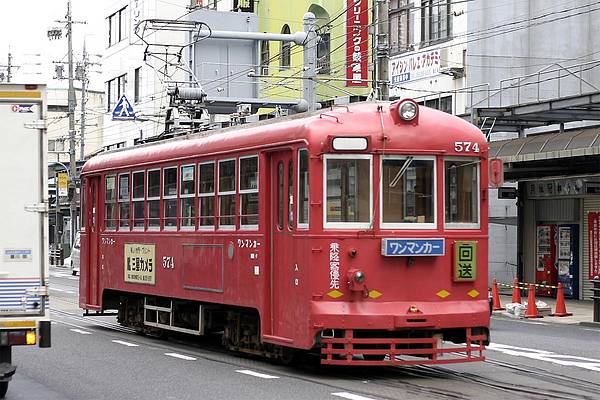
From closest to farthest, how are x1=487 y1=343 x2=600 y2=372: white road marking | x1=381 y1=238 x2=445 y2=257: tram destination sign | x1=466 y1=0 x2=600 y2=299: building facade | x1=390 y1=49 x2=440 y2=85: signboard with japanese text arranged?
x1=381 y1=238 x2=445 y2=257: tram destination sign → x1=487 y1=343 x2=600 y2=372: white road marking → x1=466 y1=0 x2=600 y2=299: building facade → x1=390 y1=49 x2=440 y2=85: signboard with japanese text

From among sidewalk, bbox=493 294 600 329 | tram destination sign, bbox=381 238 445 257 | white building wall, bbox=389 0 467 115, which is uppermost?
white building wall, bbox=389 0 467 115

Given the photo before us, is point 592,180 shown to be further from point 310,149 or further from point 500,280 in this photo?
point 310,149

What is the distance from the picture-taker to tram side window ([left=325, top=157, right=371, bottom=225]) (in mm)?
14219

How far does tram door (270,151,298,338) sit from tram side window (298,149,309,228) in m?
0.19

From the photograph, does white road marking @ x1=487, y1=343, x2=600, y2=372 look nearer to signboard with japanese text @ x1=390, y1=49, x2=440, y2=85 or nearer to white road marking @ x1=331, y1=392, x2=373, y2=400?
white road marking @ x1=331, y1=392, x2=373, y2=400

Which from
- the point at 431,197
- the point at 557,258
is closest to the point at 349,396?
the point at 431,197

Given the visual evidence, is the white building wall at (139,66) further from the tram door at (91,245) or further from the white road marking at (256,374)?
the white road marking at (256,374)

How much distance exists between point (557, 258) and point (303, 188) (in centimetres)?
2027

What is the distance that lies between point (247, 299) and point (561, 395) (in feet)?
14.7

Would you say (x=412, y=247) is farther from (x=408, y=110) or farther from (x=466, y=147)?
(x=408, y=110)

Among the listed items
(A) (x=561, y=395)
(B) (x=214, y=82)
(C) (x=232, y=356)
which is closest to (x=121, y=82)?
(B) (x=214, y=82)

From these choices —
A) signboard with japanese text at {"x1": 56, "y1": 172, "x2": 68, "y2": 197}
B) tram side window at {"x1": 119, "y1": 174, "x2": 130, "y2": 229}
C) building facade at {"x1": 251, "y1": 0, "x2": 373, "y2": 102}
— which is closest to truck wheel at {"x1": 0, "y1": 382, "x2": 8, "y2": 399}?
tram side window at {"x1": 119, "y1": 174, "x2": 130, "y2": 229}

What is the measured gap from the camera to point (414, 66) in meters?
40.3

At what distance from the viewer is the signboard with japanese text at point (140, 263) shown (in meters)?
19.0
